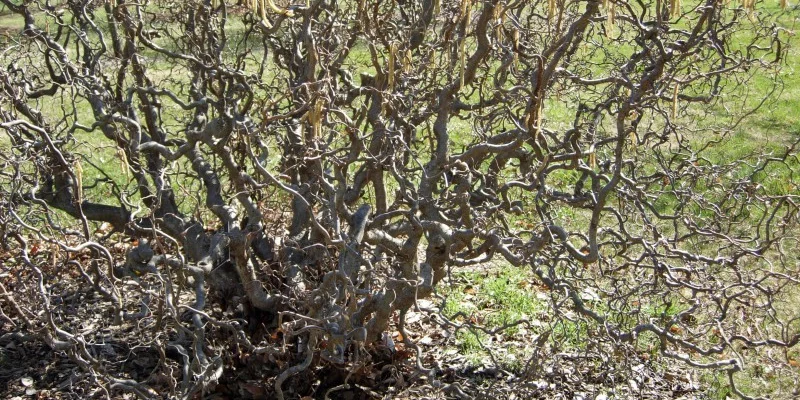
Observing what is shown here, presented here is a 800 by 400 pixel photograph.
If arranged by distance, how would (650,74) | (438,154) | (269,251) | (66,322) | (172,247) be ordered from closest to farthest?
(650,74)
(438,154)
(269,251)
(172,247)
(66,322)

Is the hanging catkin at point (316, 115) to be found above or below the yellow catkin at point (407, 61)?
below

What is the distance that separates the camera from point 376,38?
14.5 feet

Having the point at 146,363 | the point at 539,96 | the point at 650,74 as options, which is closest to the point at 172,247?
the point at 146,363

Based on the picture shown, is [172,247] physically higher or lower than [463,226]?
lower

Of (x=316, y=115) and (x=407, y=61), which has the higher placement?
(x=407, y=61)

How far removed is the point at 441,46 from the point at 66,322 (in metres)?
3.07

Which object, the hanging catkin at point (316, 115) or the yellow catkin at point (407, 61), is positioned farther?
the yellow catkin at point (407, 61)

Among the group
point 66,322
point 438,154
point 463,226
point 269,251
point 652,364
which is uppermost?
point 438,154

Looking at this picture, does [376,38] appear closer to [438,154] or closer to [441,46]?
[441,46]

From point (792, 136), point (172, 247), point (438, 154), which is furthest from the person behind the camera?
point (792, 136)

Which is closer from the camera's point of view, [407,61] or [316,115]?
[316,115]

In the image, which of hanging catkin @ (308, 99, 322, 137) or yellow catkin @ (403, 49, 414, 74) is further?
yellow catkin @ (403, 49, 414, 74)

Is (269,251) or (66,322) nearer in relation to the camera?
(269,251)

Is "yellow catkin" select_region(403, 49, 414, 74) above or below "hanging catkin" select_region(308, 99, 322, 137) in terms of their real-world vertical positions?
above
